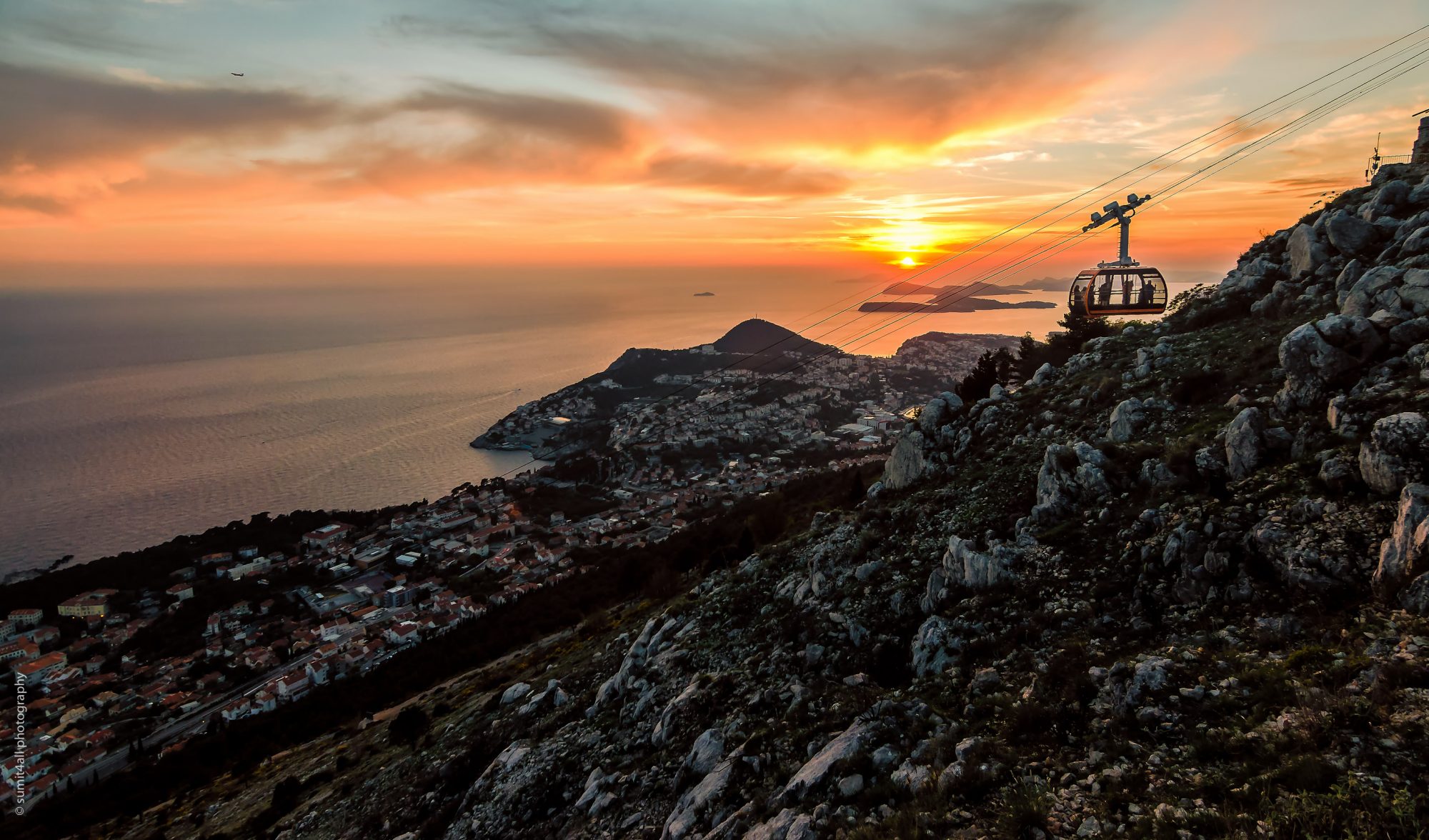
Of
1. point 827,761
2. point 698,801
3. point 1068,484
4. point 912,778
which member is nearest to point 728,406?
point 1068,484

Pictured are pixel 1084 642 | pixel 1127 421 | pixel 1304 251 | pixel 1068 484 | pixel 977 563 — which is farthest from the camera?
A: pixel 1304 251

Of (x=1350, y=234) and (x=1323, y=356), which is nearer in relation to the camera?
(x=1323, y=356)

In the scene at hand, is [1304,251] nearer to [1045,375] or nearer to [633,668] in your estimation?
[1045,375]

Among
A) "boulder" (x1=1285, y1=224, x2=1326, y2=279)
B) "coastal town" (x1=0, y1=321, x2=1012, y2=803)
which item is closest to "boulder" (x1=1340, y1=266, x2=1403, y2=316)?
"boulder" (x1=1285, y1=224, x2=1326, y2=279)

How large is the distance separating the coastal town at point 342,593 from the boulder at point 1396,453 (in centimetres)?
4338

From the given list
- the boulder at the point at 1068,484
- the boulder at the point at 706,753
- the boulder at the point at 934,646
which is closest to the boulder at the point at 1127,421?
the boulder at the point at 1068,484

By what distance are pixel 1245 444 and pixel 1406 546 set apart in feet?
12.2

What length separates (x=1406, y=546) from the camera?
23.0 ft

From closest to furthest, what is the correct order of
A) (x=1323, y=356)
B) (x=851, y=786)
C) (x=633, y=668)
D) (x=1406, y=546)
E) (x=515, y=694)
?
(x=1406, y=546), (x=851, y=786), (x=1323, y=356), (x=633, y=668), (x=515, y=694)

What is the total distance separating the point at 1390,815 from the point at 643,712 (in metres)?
11.6

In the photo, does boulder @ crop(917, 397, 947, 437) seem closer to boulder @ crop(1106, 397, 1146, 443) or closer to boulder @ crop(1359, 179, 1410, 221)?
boulder @ crop(1106, 397, 1146, 443)

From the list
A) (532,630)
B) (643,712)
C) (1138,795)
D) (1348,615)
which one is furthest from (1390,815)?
(532,630)

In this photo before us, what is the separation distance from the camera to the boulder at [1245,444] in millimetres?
10234

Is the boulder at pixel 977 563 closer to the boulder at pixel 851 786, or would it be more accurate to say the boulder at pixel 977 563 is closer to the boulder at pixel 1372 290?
the boulder at pixel 851 786
